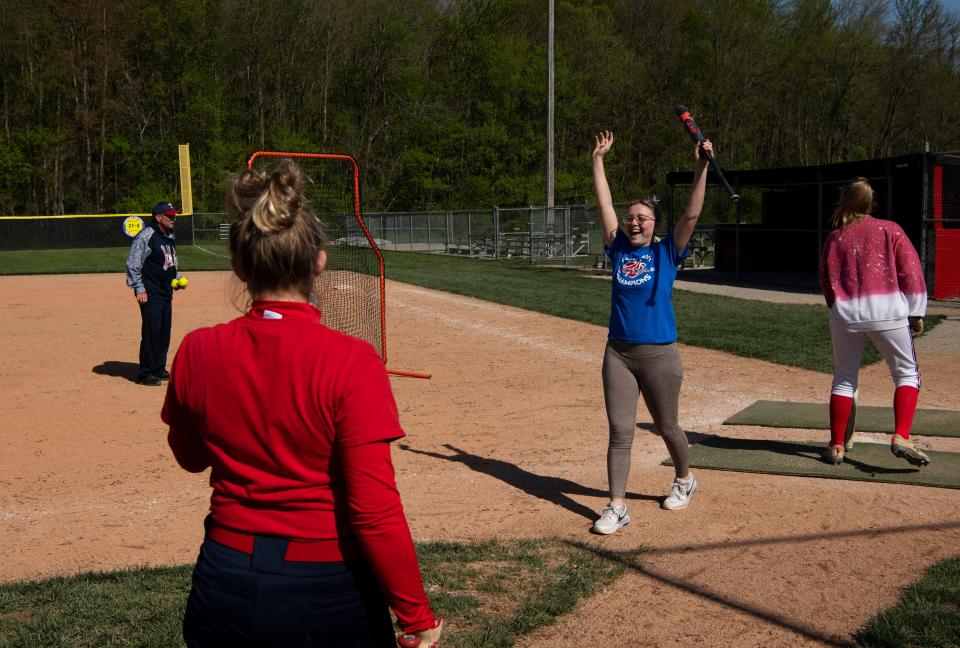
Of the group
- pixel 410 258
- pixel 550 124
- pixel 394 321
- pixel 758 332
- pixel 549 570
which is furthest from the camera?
pixel 410 258

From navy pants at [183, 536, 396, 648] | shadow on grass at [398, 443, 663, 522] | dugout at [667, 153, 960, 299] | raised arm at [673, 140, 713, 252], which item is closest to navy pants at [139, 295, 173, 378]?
shadow on grass at [398, 443, 663, 522]

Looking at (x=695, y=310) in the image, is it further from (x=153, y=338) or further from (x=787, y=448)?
(x=153, y=338)

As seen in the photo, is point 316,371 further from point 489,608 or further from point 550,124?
point 550,124

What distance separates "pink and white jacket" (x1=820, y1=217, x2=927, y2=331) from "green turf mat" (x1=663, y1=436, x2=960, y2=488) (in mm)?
1040

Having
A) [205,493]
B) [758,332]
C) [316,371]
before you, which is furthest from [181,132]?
[316,371]

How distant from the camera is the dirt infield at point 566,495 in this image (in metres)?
4.38

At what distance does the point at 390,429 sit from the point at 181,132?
58.2 m

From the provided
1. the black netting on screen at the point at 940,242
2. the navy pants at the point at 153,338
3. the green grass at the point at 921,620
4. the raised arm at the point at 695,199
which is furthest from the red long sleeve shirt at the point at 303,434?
the black netting on screen at the point at 940,242

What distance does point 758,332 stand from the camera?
13781mm

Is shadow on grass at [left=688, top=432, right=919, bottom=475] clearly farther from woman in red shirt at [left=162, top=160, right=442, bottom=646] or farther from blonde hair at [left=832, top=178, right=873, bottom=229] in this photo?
woman in red shirt at [left=162, top=160, right=442, bottom=646]

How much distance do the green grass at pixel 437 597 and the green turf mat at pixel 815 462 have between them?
219cm

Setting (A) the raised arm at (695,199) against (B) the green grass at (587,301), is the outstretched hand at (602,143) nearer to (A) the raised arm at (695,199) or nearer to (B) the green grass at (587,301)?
(A) the raised arm at (695,199)

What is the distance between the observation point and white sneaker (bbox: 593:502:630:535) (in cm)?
539

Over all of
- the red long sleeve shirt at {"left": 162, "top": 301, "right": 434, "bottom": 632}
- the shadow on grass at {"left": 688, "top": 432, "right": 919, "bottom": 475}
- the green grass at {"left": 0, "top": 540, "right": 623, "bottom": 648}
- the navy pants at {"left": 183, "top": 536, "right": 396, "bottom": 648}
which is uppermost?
the red long sleeve shirt at {"left": 162, "top": 301, "right": 434, "bottom": 632}
